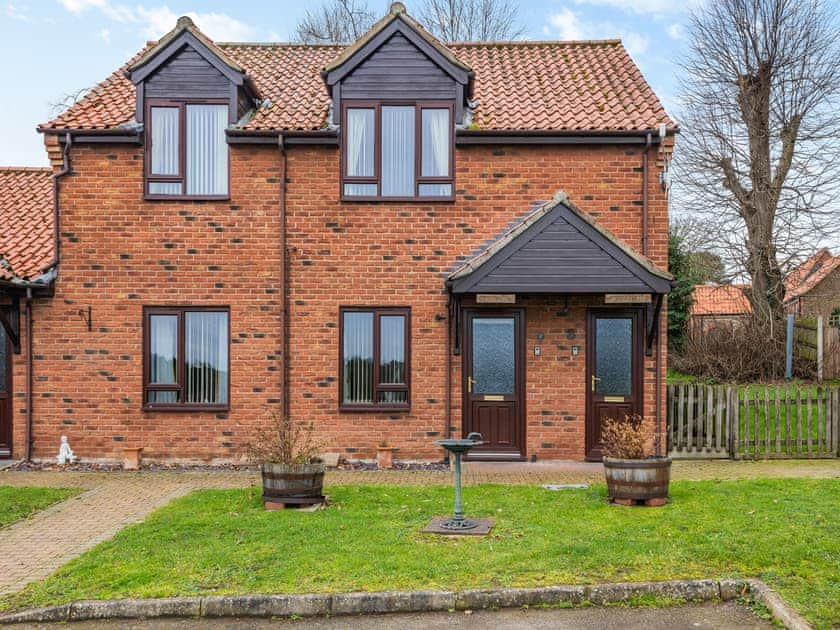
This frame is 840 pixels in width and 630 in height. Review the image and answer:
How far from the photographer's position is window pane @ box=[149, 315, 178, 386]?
13531mm

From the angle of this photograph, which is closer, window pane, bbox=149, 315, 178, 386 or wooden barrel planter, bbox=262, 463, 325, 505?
wooden barrel planter, bbox=262, 463, 325, 505

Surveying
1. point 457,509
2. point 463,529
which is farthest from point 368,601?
point 457,509

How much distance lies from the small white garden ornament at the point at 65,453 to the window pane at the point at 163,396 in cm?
151

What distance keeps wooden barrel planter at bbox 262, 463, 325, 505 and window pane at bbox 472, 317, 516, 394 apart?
4.41 meters

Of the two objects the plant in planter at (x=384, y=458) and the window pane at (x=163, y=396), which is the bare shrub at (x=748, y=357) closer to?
the plant in planter at (x=384, y=458)

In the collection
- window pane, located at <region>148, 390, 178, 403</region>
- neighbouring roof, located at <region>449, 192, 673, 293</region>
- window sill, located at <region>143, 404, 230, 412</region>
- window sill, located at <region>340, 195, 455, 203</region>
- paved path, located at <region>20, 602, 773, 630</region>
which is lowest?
paved path, located at <region>20, 602, 773, 630</region>

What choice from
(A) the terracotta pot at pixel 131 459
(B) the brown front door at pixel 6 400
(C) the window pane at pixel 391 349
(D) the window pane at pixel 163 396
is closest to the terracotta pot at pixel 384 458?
(C) the window pane at pixel 391 349

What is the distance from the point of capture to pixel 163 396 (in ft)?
44.3

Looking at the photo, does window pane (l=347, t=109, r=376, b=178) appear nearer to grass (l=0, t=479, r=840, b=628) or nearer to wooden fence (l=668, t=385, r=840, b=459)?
grass (l=0, t=479, r=840, b=628)

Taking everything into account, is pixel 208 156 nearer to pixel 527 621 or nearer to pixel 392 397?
Result: pixel 392 397

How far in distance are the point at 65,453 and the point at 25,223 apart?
4.52m

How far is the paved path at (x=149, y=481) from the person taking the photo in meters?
8.57

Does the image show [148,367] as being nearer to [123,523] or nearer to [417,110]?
[123,523]

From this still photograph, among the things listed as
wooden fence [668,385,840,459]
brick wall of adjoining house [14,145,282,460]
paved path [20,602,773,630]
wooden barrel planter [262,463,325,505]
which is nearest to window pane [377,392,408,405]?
brick wall of adjoining house [14,145,282,460]
